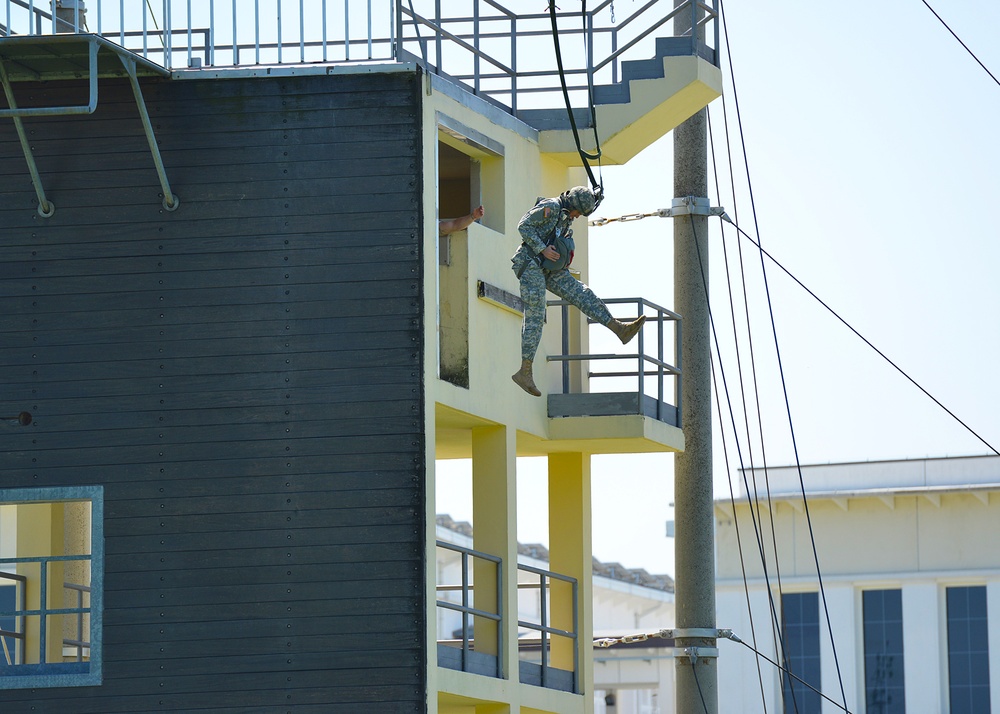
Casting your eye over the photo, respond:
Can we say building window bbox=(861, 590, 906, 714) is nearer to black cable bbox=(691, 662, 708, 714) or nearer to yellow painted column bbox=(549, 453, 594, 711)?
yellow painted column bbox=(549, 453, 594, 711)

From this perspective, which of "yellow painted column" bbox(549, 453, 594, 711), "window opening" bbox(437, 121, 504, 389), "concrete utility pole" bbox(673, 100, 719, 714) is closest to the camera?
"window opening" bbox(437, 121, 504, 389)

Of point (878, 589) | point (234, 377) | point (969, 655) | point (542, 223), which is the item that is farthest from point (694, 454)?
point (878, 589)

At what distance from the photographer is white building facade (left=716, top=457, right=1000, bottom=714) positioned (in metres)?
47.6

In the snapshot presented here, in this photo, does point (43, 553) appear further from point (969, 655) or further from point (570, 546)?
point (969, 655)

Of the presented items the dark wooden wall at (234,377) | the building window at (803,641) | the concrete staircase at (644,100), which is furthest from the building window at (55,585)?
the building window at (803,641)

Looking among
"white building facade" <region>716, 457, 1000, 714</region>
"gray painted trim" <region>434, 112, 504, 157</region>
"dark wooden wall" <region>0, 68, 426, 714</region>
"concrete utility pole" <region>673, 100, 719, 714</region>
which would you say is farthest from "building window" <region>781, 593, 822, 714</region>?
"dark wooden wall" <region>0, 68, 426, 714</region>

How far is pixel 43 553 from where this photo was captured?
974 inches

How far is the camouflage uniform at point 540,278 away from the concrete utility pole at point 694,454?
3.57 m

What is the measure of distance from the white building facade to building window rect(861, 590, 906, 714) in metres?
0.02

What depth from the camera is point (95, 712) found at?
64.6 feet

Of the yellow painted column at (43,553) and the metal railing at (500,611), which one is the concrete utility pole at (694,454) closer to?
the metal railing at (500,611)

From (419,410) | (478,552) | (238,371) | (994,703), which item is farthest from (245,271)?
(994,703)

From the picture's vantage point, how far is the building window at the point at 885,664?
47875 millimetres

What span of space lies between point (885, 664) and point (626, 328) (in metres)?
30.3
